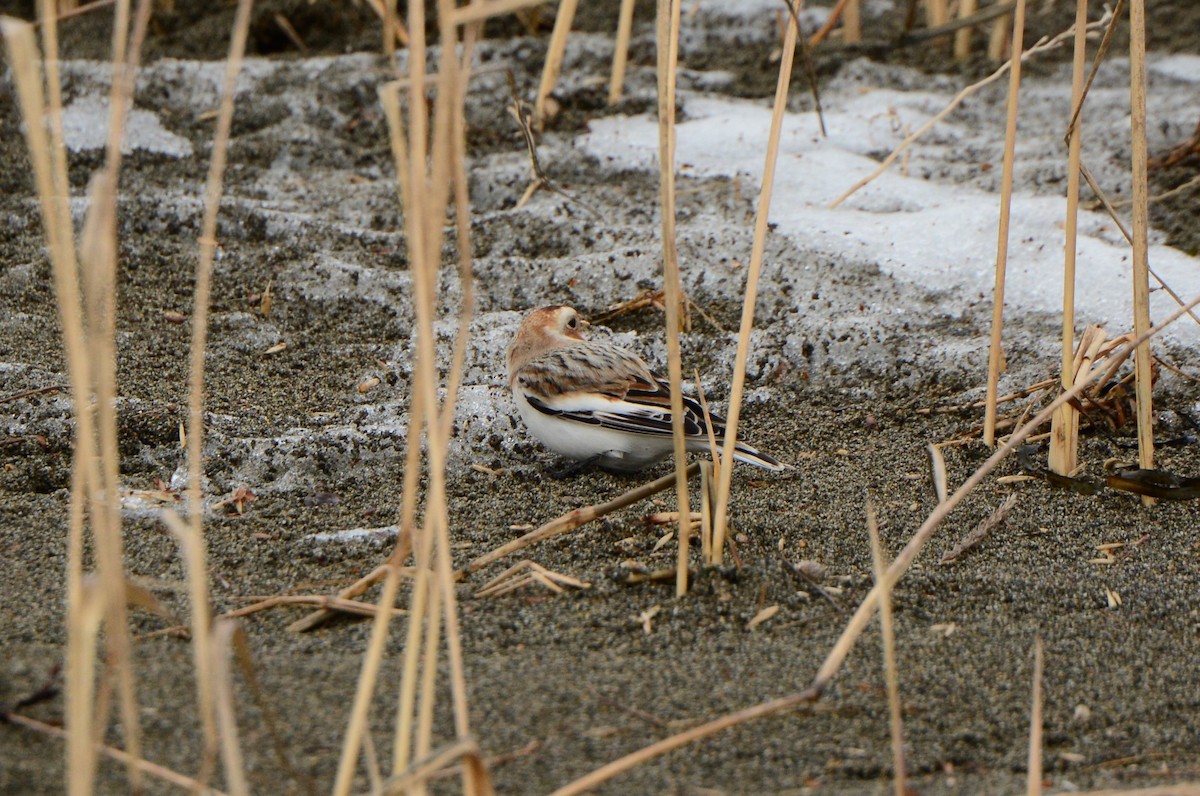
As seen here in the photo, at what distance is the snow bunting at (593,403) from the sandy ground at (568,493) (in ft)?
0.43

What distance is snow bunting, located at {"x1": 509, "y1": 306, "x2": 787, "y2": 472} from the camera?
3535 mm

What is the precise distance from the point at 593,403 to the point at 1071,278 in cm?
131

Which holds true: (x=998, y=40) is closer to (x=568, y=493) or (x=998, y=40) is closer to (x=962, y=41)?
(x=962, y=41)

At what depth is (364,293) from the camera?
4273 mm

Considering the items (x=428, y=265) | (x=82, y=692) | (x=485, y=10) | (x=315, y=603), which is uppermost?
(x=485, y=10)

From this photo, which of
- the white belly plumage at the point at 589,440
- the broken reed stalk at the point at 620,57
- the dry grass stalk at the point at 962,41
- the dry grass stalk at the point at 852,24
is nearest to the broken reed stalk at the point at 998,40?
the dry grass stalk at the point at 962,41

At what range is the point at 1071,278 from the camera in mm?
2908

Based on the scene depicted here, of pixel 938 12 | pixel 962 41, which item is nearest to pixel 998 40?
pixel 962 41

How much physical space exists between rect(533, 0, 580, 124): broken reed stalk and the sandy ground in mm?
132

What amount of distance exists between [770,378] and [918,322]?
0.53 metres

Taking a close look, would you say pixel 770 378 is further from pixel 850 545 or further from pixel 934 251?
pixel 850 545

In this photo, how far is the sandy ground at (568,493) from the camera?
1978 mm

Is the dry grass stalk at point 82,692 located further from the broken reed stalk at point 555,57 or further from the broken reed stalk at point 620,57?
the broken reed stalk at point 620,57

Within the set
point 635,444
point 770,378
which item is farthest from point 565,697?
point 770,378
